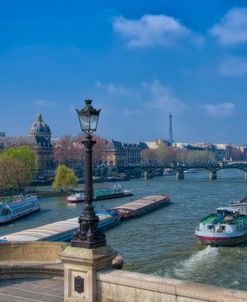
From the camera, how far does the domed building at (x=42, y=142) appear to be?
451 ft

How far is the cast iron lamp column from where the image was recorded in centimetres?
836

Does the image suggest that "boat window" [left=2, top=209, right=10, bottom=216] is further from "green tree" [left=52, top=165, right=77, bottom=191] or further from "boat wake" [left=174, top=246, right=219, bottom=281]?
"green tree" [left=52, top=165, right=77, bottom=191]

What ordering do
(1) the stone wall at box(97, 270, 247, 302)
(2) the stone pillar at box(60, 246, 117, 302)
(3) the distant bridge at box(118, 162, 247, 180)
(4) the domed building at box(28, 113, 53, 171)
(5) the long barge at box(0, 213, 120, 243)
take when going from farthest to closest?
(4) the domed building at box(28, 113, 53, 171) → (3) the distant bridge at box(118, 162, 247, 180) → (5) the long barge at box(0, 213, 120, 243) → (2) the stone pillar at box(60, 246, 117, 302) → (1) the stone wall at box(97, 270, 247, 302)

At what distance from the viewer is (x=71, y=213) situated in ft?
163

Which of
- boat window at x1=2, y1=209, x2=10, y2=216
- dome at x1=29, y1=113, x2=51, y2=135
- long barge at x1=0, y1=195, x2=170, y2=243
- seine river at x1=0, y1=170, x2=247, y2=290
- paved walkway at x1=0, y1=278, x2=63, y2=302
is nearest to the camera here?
paved walkway at x1=0, y1=278, x2=63, y2=302

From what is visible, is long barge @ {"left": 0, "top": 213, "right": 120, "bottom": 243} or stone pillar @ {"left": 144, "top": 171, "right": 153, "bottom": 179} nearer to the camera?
long barge @ {"left": 0, "top": 213, "right": 120, "bottom": 243}

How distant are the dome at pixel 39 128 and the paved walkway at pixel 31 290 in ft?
490

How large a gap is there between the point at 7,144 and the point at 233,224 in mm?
120175

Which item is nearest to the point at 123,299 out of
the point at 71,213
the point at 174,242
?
the point at 174,242

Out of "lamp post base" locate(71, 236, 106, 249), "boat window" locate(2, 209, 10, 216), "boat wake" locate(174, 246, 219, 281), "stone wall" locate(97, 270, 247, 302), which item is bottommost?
"boat wake" locate(174, 246, 219, 281)

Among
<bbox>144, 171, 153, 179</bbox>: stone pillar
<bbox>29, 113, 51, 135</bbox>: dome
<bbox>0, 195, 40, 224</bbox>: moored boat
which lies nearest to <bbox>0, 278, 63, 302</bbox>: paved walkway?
<bbox>0, 195, 40, 224</bbox>: moored boat

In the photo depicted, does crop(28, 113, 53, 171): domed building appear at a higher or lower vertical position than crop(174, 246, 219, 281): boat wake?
higher

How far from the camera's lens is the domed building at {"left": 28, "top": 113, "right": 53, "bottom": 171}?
137500 millimetres

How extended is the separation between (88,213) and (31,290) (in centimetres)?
252
